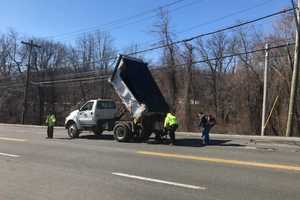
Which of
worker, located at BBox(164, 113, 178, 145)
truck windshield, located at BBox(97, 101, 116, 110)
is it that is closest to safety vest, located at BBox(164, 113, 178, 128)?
worker, located at BBox(164, 113, 178, 145)

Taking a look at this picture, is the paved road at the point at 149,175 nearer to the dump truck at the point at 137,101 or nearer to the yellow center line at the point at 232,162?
the yellow center line at the point at 232,162

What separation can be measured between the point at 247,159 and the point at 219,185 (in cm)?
451

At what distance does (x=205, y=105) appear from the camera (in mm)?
50594

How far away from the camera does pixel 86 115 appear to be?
76.8 ft

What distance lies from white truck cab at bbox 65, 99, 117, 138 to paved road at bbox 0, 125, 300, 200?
22.6 feet

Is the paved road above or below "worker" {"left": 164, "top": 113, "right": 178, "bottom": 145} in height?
below

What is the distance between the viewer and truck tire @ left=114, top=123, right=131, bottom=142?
67.1 ft

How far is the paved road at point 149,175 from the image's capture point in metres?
8.40

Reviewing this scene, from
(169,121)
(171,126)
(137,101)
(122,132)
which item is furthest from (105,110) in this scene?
(171,126)

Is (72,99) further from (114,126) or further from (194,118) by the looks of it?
(114,126)

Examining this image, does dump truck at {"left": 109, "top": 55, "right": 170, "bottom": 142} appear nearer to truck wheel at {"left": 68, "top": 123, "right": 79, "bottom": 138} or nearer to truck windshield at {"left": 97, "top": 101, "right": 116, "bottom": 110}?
truck windshield at {"left": 97, "top": 101, "right": 116, "bottom": 110}

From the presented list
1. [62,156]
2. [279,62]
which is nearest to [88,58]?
[279,62]

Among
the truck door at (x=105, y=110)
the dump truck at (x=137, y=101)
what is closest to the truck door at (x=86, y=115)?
the truck door at (x=105, y=110)

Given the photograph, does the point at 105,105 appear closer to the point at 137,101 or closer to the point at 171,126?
the point at 137,101
